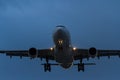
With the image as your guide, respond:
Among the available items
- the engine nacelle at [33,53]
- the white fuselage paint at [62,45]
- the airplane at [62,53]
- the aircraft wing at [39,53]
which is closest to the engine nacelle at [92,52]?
the airplane at [62,53]

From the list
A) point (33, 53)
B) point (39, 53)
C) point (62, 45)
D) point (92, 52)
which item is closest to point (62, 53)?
point (62, 45)

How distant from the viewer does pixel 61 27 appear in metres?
35.8

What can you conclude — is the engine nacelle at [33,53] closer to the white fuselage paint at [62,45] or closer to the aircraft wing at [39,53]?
the aircraft wing at [39,53]

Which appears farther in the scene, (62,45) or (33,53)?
(33,53)

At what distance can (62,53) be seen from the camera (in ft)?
114

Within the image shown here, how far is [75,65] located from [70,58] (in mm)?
5673

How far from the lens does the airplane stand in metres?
34.9

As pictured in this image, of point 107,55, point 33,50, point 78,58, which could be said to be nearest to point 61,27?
point 33,50

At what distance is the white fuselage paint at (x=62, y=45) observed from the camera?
34812mm

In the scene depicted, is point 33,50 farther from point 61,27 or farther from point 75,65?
point 75,65

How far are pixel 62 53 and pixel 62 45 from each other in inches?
32.2

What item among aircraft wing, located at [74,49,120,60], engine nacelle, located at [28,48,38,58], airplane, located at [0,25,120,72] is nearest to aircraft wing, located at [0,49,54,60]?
airplane, located at [0,25,120,72]

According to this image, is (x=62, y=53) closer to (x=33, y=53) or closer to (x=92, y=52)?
(x=33, y=53)

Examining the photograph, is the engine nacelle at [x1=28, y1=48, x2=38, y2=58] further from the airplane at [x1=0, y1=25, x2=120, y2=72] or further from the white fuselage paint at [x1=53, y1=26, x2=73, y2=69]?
the white fuselage paint at [x1=53, y1=26, x2=73, y2=69]
